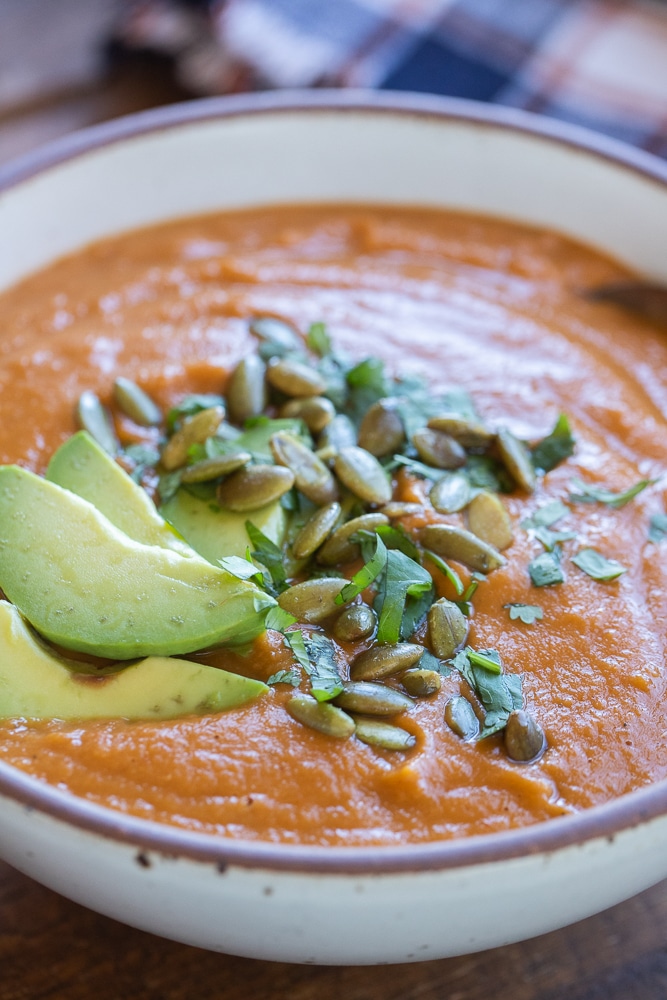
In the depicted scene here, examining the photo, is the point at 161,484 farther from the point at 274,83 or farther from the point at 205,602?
the point at 274,83

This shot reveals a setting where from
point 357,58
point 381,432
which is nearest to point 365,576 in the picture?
point 381,432

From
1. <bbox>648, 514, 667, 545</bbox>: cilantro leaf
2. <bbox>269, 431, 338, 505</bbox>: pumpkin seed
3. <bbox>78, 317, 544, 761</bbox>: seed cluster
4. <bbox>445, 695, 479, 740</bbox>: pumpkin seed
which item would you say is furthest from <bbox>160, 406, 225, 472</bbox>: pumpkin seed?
<bbox>648, 514, 667, 545</bbox>: cilantro leaf

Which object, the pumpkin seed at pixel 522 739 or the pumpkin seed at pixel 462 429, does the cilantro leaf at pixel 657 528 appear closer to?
the pumpkin seed at pixel 462 429

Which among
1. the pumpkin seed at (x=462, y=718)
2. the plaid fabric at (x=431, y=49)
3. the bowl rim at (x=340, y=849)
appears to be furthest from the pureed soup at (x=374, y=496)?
the plaid fabric at (x=431, y=49)

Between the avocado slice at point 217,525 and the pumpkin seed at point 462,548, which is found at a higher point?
the pumpkin seed at point 462,548

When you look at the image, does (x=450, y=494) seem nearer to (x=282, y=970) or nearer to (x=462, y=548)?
(x=462, y=548)

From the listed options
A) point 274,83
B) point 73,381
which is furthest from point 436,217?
point 73,381
